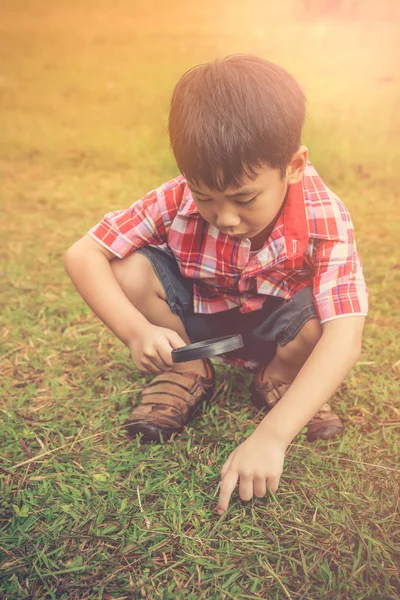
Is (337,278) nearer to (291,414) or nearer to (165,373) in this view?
(291,414)

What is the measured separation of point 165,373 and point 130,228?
15.8 inches

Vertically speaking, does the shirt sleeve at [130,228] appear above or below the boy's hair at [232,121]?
below

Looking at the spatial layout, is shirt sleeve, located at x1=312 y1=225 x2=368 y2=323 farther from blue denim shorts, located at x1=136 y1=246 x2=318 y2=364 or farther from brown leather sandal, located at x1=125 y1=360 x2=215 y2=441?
brown leather sandal, located at x1=125 y1=360 x2=215 y2=441

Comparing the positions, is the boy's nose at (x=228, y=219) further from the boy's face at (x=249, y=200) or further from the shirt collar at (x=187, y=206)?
the shirt collar at (x=187, y=206)

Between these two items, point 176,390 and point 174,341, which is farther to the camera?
point 176,390

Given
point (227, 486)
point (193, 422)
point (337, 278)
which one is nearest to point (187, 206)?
point (337, 278)

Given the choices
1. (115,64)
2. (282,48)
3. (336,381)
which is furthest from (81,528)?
(115,64)

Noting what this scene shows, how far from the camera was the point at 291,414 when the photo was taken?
135 cm

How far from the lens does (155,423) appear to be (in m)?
1.62

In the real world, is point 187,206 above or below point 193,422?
above

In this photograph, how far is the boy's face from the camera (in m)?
1.34

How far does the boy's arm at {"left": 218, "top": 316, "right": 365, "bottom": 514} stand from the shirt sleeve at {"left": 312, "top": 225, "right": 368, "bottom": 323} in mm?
38

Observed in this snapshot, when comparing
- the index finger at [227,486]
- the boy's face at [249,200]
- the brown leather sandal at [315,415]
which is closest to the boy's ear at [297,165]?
the boy's face at [249,200]

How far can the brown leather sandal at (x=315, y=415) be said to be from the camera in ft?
5.35
